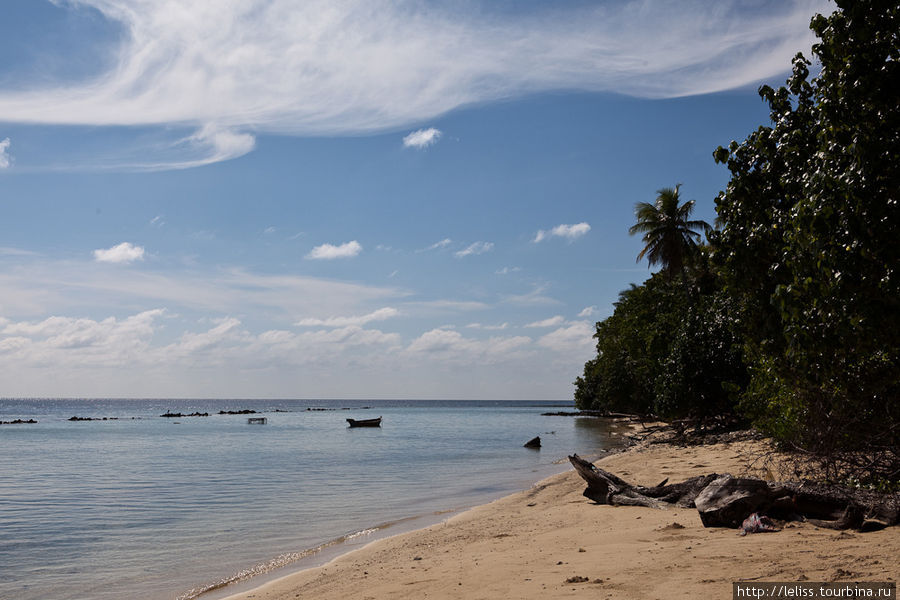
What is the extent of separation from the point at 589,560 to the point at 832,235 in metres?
4.84

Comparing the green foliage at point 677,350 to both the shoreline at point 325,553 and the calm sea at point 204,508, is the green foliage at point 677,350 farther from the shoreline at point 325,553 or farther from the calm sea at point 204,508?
the shoreline at point 325,553

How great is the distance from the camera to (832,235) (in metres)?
6.14

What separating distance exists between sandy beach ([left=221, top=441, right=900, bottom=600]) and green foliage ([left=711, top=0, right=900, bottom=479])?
2.16 metres

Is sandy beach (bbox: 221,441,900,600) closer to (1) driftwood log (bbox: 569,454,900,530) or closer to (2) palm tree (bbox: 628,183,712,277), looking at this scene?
(1) driftwood log (bbox: 569,454,900,530)

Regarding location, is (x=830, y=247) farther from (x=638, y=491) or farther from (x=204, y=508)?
(x=204, y=508)

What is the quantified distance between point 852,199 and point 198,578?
11.7 meters

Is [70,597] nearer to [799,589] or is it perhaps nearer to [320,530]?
[320,530]

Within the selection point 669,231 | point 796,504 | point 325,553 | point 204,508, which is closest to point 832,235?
point 796,504

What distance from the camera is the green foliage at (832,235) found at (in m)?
5.82

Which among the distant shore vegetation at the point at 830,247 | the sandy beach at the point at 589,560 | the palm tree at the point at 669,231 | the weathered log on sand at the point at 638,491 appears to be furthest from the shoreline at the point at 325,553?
the palm tree at the point at 669,231

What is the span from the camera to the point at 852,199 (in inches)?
228

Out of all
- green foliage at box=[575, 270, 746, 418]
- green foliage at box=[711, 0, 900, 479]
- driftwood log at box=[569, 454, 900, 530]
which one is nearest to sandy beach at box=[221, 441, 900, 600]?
driftwood log at box=[569, 454, 900, 530]

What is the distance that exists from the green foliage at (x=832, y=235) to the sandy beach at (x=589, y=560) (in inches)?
85.0

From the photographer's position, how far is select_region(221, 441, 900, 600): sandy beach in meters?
6.30
